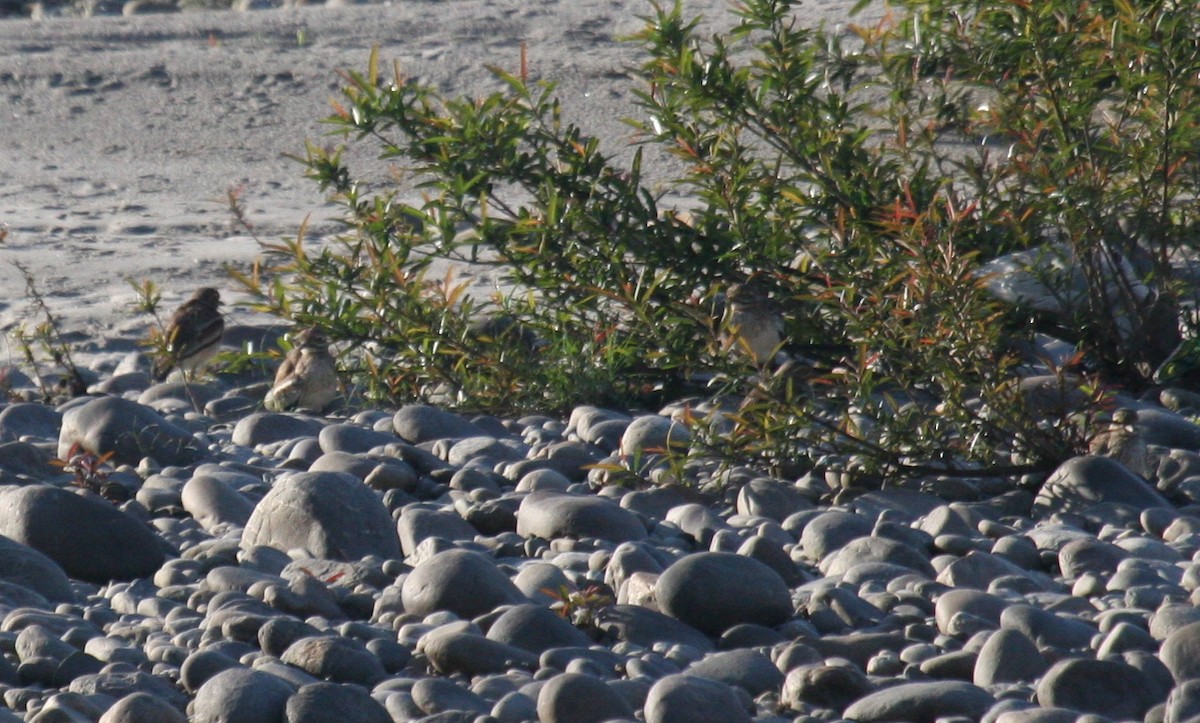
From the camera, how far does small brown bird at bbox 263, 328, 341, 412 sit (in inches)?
280

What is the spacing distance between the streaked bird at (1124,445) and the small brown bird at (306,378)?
314 centimetres

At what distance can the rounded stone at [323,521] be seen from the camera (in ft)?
17.1

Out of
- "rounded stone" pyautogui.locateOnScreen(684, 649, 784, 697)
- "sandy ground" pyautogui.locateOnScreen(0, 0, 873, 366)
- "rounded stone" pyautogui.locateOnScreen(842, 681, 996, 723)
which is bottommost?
"sandy ground" pyautogui.locateOnScreen(0, 0, 873, 366)

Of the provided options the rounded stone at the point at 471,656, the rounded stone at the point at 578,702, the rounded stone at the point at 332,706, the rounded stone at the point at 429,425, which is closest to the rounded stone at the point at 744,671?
the rounded stone at the point at 578,702

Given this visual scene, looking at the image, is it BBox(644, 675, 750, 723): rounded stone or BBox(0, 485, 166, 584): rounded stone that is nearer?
BBox(644, 675, 750, 723): rounded stone

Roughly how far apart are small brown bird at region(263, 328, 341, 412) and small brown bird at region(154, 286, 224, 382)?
53 cm

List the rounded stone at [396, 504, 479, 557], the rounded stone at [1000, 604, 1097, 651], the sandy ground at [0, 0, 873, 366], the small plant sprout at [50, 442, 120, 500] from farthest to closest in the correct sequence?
the sandy ground at [0, 0, 873, 366] < the small plant sprout at [50, 442, 120, 500] < the rounded stone at [396, 504, 479, 557] < the rounded stone at [1000, 604, 1097, 651]

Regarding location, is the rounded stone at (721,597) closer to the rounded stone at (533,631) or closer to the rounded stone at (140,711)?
the rounded stone at (533,631)

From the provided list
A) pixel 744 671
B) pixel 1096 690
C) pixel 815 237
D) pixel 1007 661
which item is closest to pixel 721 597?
pixel 744 671

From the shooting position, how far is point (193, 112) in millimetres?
14516

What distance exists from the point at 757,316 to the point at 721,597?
7.73 ft

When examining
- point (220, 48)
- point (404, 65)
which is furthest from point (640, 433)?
point (220, 48)

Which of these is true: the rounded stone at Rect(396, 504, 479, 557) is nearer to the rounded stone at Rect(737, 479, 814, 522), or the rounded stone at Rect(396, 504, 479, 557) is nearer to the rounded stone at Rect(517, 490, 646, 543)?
the rounded stone at Rect(517, 490, 646, 543)

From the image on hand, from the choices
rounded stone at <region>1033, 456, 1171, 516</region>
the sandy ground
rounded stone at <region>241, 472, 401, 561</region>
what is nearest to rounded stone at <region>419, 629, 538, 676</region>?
rounded stone at <region>241, 472, 401, 561</region>
